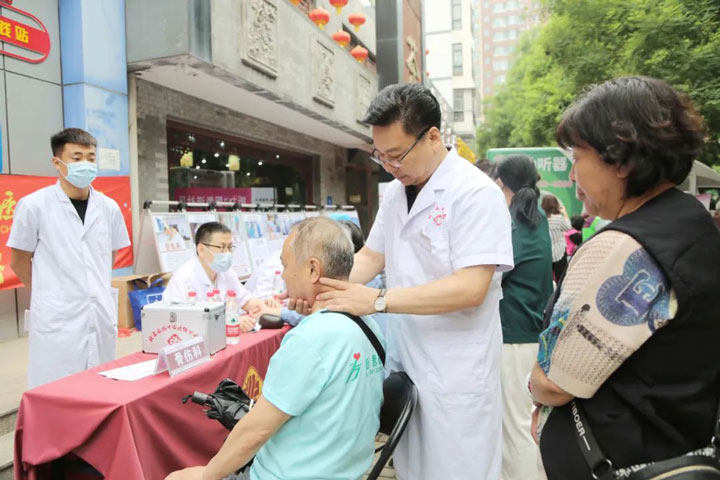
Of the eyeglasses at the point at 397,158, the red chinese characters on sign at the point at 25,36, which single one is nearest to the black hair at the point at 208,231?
the eyeglasses at the point at 397,158

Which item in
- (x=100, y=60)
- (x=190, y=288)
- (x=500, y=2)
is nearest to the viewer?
(x=190, y=288)

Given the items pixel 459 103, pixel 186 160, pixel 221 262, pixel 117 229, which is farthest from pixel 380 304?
pixel 459 103

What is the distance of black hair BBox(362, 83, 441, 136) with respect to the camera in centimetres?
164

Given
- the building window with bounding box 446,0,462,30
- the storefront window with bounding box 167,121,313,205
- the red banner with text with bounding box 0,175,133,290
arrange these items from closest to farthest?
the red banner with text with bounding box 0,175,133,290 < the storefront window with bounding box 167,121,313,205 < the building window with bounding box 446,0,462,30

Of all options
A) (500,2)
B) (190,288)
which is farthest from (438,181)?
(500,2)

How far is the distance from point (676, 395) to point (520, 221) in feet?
5.91

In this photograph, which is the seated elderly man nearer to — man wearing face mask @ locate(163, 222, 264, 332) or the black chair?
the black chair

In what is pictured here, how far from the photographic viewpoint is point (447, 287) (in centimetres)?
150

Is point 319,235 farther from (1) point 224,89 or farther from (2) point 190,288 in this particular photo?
(1) point 224,89

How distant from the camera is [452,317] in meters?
1.63

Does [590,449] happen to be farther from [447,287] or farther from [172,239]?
[172,239]

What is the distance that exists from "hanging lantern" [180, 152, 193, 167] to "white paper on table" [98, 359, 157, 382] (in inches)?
227

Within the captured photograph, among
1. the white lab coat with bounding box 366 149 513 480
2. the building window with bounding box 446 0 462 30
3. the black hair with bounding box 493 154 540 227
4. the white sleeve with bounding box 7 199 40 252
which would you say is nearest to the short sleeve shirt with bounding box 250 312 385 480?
the white lab coat with bounding box 366 149 513 480

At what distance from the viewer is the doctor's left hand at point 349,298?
57.2 inches
